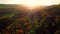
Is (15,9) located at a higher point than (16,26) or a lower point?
higher

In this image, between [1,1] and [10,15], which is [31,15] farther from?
[1,1]

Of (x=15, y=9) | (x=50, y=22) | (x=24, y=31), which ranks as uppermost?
(x=15, y=9)

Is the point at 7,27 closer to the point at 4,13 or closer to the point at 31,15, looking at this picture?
the point at 4,13

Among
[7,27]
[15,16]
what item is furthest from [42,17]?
[7,27]

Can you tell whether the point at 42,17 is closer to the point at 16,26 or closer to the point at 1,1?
the point at 16,26

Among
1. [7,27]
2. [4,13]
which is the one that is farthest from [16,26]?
[4,13]

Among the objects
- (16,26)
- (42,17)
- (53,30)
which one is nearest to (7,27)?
(16,26)

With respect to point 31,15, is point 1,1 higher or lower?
higher
